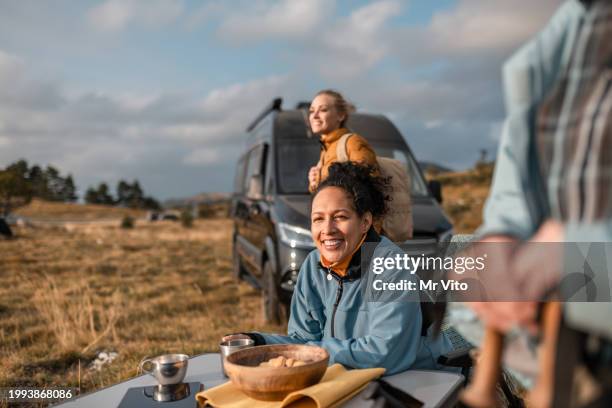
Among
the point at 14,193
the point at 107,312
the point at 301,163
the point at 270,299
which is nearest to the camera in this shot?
the point at 270,299

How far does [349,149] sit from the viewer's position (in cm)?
426

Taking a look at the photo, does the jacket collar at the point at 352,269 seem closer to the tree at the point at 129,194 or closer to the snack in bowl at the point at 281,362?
the snack in bowl at the point at 281,362

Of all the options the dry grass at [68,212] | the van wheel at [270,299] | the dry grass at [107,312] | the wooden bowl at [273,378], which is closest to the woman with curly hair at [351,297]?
the wooden bowl at [273,378]

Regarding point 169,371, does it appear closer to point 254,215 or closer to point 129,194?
point 254,215

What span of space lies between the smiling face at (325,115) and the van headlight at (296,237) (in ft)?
4.25

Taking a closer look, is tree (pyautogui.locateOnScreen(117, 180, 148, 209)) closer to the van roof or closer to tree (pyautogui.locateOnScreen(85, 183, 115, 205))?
tree (pyautogui.locateOnScreen(85, 183, 115, 205))

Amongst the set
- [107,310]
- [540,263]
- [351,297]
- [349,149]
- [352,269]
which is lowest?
[107,310]

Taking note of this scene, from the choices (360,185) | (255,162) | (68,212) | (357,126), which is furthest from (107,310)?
(68,212)

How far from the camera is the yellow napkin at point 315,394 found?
68.6 inches

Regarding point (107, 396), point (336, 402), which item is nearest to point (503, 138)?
point (336, 402)

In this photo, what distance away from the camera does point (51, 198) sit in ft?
210

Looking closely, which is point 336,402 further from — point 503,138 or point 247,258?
point 247,258

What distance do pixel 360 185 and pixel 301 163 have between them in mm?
3936

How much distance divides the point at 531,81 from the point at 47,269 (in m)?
12.8
